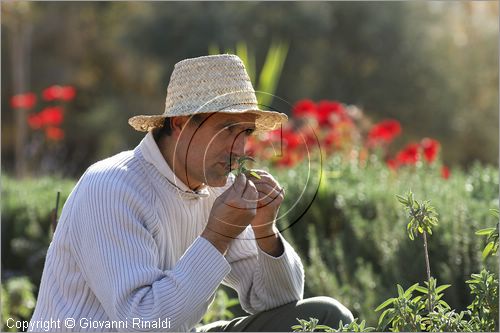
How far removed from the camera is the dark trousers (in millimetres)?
2721

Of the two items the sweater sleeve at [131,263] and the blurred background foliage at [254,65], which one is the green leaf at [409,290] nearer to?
the sweater sleeve at [131,263]

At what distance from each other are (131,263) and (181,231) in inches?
16.4

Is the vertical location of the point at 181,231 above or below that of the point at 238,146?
below

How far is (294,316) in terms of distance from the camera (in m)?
2.79

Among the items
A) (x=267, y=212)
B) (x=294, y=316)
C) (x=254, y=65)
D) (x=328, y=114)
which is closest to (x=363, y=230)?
(x=294, y=316)

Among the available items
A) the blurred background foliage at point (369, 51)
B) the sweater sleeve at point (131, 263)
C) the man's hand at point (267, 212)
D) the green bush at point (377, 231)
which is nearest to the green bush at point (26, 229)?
the green bush at point (377, 231)

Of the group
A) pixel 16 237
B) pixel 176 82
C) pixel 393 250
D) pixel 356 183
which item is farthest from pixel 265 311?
pixel 16 237

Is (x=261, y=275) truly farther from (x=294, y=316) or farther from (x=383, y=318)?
(x=383, y=318)

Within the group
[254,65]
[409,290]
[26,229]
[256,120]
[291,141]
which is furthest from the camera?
[254,65]

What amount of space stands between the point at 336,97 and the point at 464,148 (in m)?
2.59

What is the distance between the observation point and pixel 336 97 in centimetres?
1584

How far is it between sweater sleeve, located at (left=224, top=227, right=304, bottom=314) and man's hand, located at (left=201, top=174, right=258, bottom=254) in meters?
0.42

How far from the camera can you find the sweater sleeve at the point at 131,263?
7.43ft

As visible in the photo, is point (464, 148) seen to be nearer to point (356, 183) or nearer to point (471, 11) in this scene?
point (471, 11)
